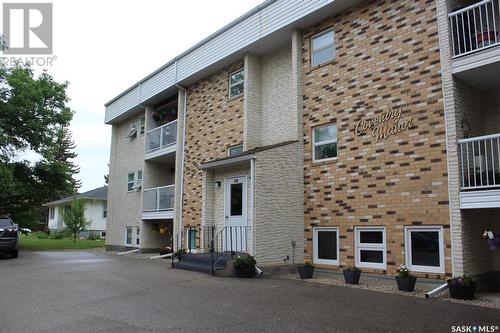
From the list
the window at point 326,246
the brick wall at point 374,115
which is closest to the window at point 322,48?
the brick wall at point 374,115

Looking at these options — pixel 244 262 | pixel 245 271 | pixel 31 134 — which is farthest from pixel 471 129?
pixel 31 134

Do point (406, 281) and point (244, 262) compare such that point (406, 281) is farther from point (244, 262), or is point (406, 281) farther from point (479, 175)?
point (244, 262)

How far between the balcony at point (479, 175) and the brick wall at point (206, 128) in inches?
307

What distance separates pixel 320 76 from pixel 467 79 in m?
4.28

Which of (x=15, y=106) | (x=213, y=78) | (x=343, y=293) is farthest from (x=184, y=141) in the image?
(x=343, y=293)

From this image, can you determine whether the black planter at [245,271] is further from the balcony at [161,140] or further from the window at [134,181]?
the window at [134,181]

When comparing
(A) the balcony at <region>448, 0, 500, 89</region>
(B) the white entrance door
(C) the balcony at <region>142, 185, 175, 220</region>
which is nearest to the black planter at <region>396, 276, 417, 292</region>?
(A) the balcony at <region>448, 0, 500, 89</region>

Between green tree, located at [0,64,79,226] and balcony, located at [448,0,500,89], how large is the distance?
19.8 meters

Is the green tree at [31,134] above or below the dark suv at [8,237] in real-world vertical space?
above

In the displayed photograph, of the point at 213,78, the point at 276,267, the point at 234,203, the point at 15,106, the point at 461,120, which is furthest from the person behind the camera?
the point at 15,106

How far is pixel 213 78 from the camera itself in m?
17.7

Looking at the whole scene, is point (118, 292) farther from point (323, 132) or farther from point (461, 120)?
point (461, 120)

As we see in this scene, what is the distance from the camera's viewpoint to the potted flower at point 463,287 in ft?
27.8

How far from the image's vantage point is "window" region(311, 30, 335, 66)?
13125 millimetres
